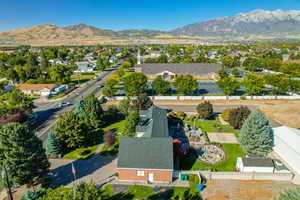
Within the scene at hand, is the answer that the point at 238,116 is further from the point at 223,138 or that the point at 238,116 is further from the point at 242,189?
the point at 242,189

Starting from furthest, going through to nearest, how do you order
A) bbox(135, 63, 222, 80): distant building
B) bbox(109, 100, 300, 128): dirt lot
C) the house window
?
1. bbox(135, 63, 222, 80): distant building
2. bbox(109, 100, 300, 128): dirt lot
3. the house window

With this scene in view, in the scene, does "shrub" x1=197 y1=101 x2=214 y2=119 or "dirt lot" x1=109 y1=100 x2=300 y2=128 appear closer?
"shrub" x1=197 y1=101 x2=214 y2=119

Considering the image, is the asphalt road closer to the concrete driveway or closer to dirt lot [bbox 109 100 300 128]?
the concrete driveway

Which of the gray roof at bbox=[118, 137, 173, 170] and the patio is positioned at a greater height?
the gray roof at bbox=[118, 137, 173, 170]

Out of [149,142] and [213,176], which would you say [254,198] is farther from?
[149,142]

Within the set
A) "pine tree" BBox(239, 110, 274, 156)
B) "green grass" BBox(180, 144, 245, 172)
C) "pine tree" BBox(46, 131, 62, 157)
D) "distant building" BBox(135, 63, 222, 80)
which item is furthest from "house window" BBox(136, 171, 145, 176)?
"distant building" BBox(135, 63, 222, 80)

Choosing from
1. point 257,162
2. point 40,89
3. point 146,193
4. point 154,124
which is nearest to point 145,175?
point 146,193

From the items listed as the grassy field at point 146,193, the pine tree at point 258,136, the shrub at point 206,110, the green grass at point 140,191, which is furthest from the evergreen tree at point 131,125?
the pine tree at point 258,136
